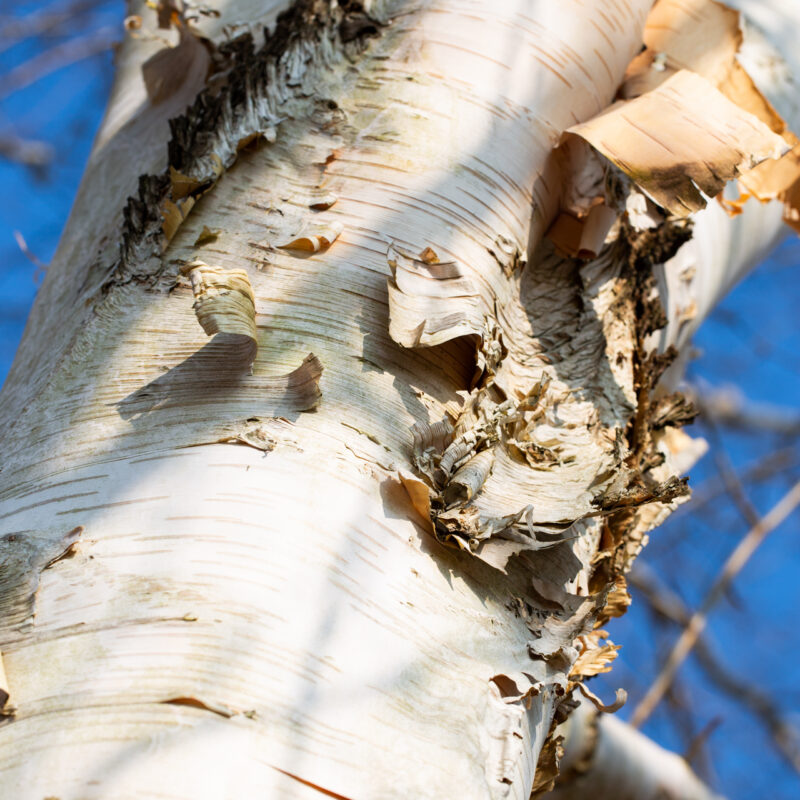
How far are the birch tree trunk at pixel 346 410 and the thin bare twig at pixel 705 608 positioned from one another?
1.30 metres

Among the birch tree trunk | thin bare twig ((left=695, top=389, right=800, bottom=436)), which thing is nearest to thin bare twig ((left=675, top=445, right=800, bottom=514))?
thin bare twig ((left=695, top=389, right=800, bottom=436))

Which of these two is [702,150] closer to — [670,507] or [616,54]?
[616,54]

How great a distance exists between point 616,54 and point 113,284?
0.64 meters

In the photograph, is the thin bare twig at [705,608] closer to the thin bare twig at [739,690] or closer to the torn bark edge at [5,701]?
the thin bare twig at [739,690]

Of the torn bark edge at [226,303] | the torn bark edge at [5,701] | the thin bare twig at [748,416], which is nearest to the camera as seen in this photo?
the torn bark edge at [5,701]

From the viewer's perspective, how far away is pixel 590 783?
4.44 ft

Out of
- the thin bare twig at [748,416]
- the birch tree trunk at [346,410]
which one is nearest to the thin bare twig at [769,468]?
the thin bare twig at [748,416]

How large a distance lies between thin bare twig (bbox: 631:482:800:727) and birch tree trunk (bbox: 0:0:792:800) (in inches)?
51.2

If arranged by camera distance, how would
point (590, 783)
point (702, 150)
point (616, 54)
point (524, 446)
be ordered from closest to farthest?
point (524, 446)
point (702, 150)
point (616, 54)
point (590, 783)

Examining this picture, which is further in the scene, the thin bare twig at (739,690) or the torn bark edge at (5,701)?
the thin bare twig at (739,690)

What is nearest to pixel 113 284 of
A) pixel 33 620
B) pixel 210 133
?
pixel 210 133

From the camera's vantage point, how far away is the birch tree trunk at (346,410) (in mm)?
438

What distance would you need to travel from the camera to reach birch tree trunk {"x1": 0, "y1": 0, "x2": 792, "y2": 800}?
1.44 ft

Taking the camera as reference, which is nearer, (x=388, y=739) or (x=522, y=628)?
(x=388, y=739)
